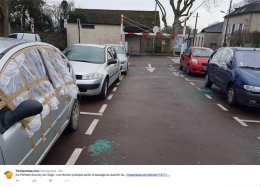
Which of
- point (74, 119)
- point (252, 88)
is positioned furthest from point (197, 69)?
point (74, 119)

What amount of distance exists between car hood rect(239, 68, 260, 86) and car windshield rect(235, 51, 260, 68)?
363 millimetres

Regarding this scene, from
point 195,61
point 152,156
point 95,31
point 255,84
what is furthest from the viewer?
point 95,31

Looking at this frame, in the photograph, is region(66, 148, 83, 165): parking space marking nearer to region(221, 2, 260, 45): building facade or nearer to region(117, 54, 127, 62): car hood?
region(117, 54, 127, 62): car hood

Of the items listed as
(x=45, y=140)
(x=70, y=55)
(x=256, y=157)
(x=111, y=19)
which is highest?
(x=111, y=19)

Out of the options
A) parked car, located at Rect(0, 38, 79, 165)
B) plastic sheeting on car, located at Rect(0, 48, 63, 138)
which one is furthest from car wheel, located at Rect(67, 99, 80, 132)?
plastic sheeting on car, located at Rect(0, 48, 63, 138)

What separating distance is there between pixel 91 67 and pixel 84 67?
0.70 ft

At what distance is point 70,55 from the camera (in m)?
8.48

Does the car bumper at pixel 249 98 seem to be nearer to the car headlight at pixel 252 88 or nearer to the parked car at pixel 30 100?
the car headlight at pixel 252 88

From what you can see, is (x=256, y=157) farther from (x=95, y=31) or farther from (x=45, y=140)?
(x=95, y=31)

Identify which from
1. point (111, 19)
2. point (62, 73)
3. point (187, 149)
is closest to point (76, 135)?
point (62, 73)

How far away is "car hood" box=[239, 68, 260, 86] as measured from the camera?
6755 mm

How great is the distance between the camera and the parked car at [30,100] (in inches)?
98.2

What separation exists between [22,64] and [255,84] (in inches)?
229

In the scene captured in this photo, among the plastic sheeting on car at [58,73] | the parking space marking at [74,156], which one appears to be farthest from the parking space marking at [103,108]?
the parking space marking at [74,156]
